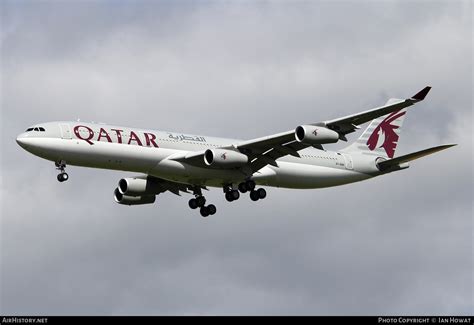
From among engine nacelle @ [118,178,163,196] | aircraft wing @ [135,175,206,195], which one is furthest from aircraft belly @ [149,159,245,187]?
engine nacelle @ [118,178,163,196]

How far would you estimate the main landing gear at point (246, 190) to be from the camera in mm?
67750

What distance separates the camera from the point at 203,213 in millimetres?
72188

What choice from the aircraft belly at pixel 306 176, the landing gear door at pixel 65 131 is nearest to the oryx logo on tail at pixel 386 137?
the aircraft belly at pixel 306 176

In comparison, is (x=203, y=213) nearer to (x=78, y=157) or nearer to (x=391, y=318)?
(x=78, y=157)

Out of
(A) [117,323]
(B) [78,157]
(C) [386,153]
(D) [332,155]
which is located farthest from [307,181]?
(A) [117,323]

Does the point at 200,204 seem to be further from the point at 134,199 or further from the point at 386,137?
the point at 386,137

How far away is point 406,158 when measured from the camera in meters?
68.3

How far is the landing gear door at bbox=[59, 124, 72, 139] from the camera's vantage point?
205 feet

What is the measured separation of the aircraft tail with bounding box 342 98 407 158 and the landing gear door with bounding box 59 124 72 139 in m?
21.0

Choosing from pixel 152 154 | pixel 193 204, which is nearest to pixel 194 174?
pixel 152 154

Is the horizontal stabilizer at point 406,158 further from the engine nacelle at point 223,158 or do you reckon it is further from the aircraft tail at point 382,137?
the engine nacelle at point 223,158

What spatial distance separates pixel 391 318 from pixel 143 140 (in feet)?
73.0

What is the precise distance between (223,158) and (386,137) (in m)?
16.9

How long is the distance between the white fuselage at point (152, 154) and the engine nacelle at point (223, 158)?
114 cm
